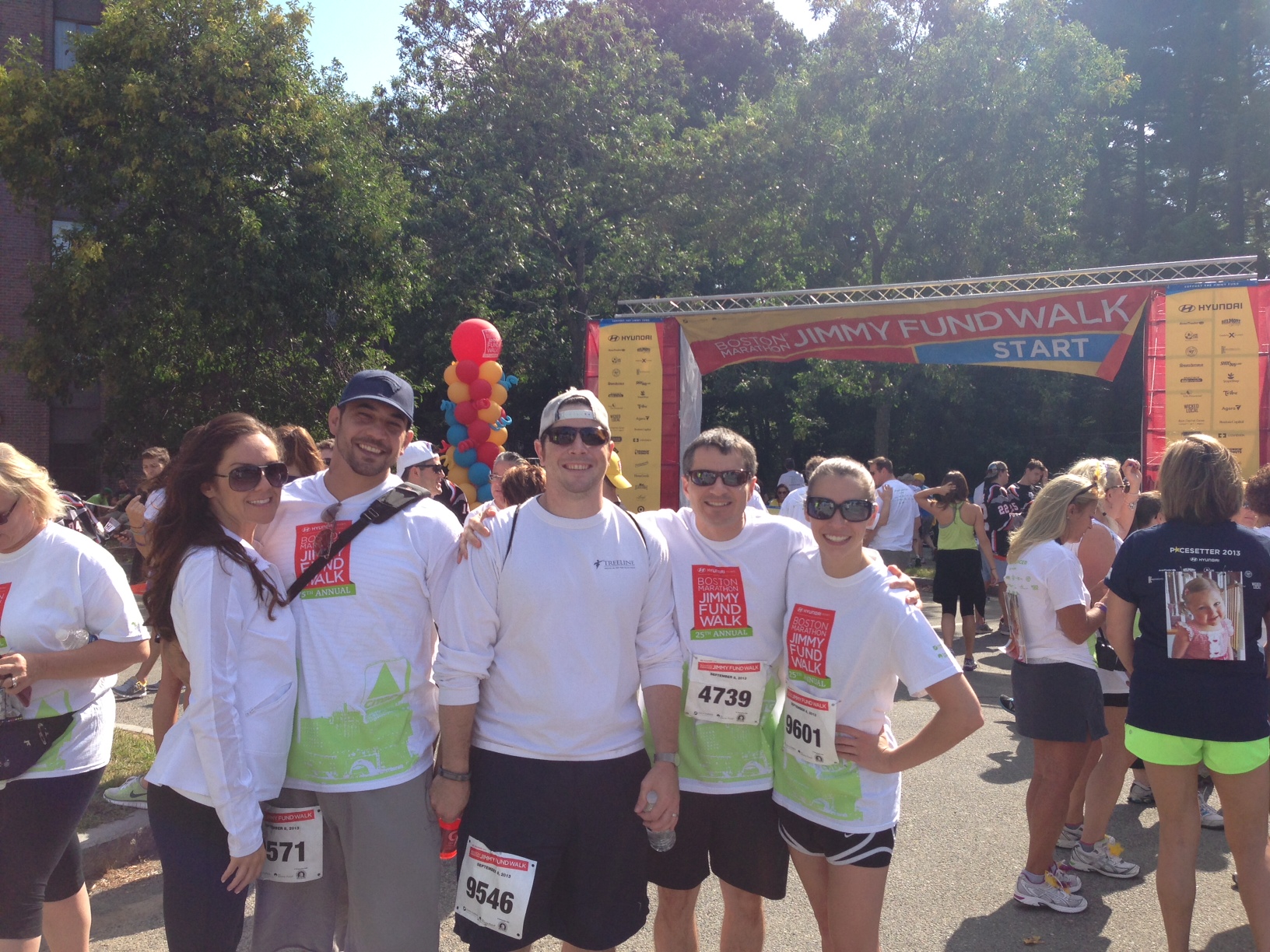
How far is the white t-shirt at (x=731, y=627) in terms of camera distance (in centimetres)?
297

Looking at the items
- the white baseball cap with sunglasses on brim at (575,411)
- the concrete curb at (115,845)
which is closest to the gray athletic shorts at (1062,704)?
the white baseball cap with sunglasses on brim at (575,411)

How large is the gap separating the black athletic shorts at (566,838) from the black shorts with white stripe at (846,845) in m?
0.49

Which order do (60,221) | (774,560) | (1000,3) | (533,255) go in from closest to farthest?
(774,560) < (1000,3) < (533,255) < (60,221)

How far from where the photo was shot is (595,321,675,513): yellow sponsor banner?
40.2 ft

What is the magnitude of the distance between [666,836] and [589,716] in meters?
0.44

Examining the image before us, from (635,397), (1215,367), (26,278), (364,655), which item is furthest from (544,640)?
(26,278)

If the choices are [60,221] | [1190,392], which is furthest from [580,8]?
[1190,392]

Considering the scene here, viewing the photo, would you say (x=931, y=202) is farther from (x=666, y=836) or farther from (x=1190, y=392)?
(x=666, y=836)

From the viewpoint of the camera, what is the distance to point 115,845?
4.41 m

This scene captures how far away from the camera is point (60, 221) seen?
83.0ft

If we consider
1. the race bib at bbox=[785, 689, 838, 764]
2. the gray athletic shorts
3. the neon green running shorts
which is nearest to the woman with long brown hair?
the race bib at bbox=[785, 689, 838, 764]

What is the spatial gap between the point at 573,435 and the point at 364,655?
84cm

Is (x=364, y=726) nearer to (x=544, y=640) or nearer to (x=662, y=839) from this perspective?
(x=544, y=640)

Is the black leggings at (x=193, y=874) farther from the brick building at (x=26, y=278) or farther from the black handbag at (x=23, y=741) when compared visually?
the brick building at (x=26, y=278)
